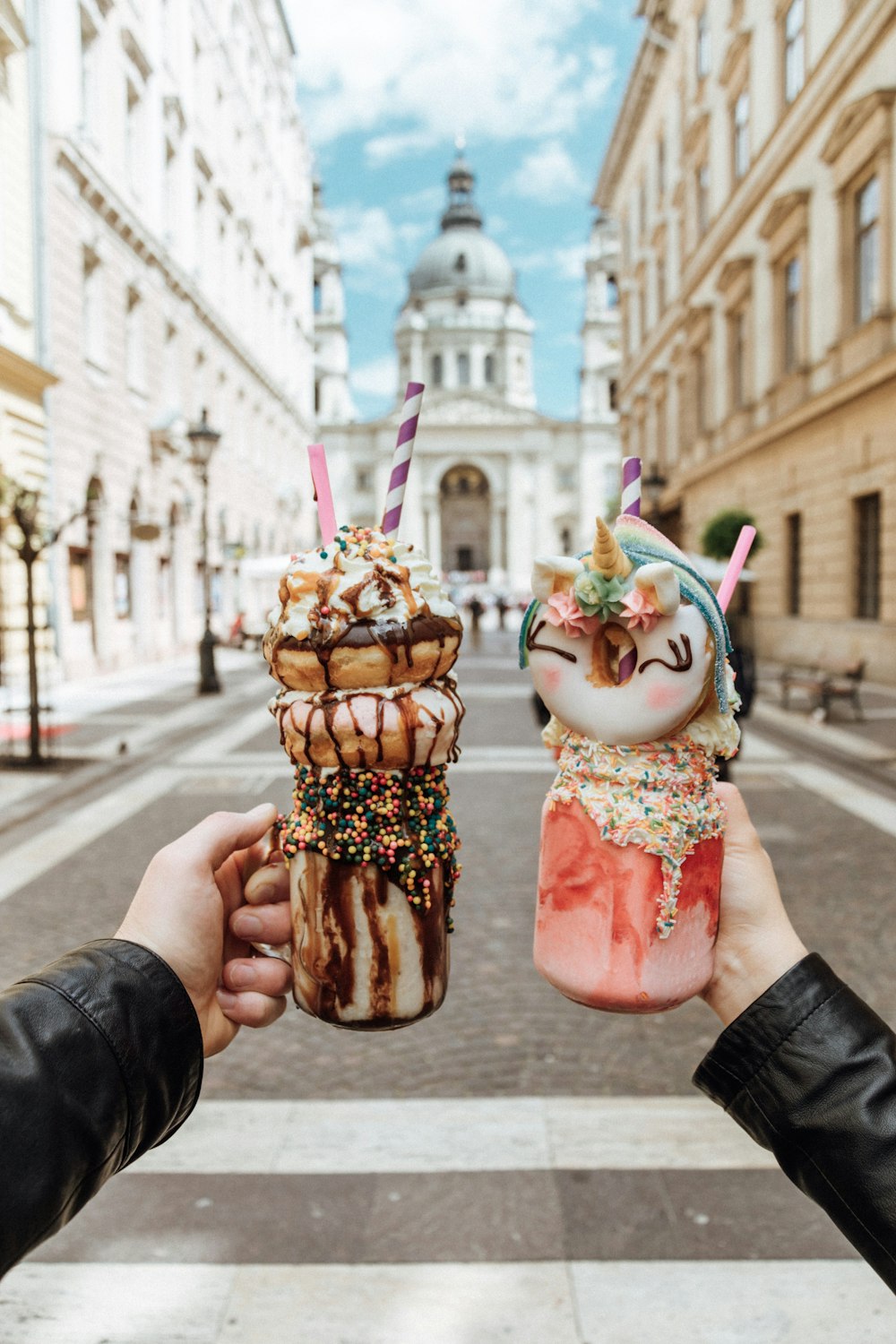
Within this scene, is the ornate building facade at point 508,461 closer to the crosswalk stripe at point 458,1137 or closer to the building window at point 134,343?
the building window at point 134,343

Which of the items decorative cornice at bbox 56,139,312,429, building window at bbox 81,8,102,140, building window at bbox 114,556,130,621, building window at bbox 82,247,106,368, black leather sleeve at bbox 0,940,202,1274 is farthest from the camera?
building window at bbox 114,556,130,621

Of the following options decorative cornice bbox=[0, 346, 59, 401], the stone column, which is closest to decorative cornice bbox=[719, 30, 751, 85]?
decorative cornice bbox=[0, 346, 59, 401]

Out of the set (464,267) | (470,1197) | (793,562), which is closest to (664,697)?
(470,1197)

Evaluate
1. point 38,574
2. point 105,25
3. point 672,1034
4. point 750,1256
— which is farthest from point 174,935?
point 105,25

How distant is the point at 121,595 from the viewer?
2117cm

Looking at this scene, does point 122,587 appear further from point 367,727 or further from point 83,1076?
point 83,1076

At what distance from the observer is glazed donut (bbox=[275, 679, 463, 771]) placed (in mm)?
1691

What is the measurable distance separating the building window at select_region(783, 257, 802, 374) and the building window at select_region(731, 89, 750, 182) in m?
3.50

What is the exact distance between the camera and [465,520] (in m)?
83.2

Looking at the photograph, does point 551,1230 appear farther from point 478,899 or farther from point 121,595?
point 121,595

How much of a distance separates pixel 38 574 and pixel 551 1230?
51.7 ft

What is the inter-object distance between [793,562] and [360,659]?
20.9 m

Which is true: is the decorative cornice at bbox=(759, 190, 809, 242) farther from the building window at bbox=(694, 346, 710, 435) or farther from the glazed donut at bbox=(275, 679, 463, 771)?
the glazed donut at bbox=(275, 679, 463, 771)

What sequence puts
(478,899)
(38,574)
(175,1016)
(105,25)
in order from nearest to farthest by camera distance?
(175,1016) → (478,899) → (38,574) → (105,25)
